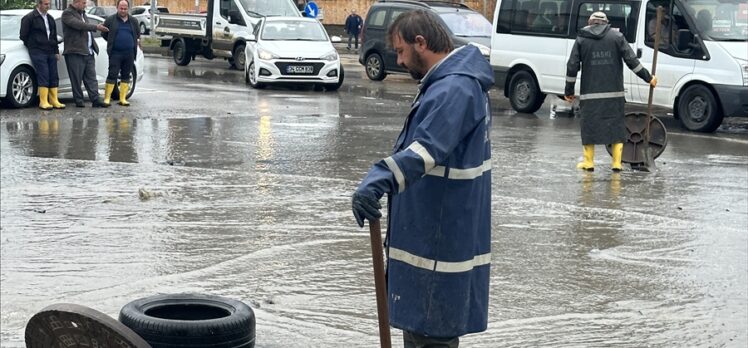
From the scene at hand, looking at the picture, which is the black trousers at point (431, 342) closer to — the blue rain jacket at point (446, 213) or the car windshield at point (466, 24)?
the blue rain jacket at point (446, 213)

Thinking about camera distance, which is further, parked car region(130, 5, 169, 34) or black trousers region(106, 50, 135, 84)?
parked car region(130, 5, 169, 34)

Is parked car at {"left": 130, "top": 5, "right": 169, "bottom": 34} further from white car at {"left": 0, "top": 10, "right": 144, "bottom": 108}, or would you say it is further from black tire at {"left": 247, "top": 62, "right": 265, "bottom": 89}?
white car at {"left": 0, "top": 10, "right": 144, "bottom": 108}

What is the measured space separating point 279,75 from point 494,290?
1648cm

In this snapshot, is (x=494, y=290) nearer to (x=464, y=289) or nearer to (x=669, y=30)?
(x=464, y=289)

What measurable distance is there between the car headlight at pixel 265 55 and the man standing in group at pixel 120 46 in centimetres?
489

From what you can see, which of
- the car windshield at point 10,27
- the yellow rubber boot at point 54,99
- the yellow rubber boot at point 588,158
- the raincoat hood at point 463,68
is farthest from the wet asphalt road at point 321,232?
the raincoat hood at point 463,68

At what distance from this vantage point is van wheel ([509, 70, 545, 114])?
19922mm

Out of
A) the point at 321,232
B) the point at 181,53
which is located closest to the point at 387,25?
the point at 181,53

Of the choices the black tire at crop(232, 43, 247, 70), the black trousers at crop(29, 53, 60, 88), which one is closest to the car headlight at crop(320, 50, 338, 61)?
the black tire at crop(232, 43, 247, 70)

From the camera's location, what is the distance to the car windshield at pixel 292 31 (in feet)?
80.3

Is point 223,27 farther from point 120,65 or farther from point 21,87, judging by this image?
point 21,87

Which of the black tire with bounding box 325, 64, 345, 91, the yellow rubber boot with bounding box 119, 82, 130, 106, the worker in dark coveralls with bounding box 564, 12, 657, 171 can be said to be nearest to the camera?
the worker in dark coveralls with bounding box 564, 12, 657, 171

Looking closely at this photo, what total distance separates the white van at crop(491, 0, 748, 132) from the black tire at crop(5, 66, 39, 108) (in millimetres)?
7674

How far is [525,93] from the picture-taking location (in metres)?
20.2
